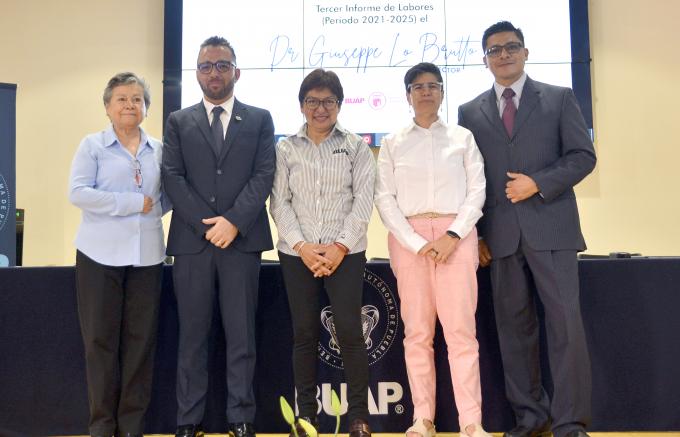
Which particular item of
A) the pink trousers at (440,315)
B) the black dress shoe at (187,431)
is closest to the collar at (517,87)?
the pink trousers at (440,315)

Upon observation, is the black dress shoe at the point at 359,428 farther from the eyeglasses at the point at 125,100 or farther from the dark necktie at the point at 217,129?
the eyeglasses at the point at 125,100

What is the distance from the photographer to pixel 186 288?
244 centimetres

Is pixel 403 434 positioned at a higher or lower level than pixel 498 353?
lower

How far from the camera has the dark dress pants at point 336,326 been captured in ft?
7.86

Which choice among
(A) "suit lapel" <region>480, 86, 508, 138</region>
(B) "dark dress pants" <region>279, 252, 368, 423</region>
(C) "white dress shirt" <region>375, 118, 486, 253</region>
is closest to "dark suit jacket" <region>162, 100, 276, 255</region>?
(B) "dark dress pants" <region>279, 252, 368, 423</region>

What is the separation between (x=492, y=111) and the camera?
2600mm

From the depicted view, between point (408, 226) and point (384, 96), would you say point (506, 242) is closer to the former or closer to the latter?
point (408, 226)

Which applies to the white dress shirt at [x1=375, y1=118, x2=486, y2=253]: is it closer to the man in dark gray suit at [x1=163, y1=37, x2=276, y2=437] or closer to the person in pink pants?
the person in pink pants

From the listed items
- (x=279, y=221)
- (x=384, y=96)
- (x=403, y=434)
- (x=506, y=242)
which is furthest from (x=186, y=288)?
(x=384, y=96)

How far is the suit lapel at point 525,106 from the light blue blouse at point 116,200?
149cm

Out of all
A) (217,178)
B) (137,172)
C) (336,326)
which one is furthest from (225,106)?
(336,326)

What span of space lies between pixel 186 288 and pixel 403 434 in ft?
3.67

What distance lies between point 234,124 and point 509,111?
3.76ft

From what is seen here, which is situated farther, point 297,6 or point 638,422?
point 297,6
